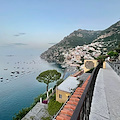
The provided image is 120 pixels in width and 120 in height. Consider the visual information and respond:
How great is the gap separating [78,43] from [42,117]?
10769cm

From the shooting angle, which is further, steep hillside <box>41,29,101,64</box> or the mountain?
steep hillside <box>41,29,101,64</box>

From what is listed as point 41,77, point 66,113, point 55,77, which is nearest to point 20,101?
point 41,77

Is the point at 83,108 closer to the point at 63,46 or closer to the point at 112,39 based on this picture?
the point at 112,39

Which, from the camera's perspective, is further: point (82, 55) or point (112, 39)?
point (112, 39)

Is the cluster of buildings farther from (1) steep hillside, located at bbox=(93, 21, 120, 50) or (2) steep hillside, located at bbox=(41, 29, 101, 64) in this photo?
(2) steep hillside, located at bbox=(41, 29, 101, 64)

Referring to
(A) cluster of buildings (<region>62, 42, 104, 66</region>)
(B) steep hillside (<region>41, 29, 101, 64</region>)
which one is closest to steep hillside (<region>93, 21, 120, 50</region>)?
(A) cluster of buildings (<region>62, 42, 104, 66</region>)

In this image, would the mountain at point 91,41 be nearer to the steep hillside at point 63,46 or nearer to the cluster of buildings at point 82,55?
the steep hillside at point 63,46

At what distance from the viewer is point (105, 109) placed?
185 centimetres

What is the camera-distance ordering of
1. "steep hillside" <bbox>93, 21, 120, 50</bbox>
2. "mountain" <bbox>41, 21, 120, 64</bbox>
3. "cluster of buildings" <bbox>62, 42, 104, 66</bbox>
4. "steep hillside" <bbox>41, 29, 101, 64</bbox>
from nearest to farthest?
"cluster of buildings" <bbox>62, 42, 104, 66</bbox> → "steep hillside" <bbox>93, 21, 120, 50</bbox> → "mountain" <bbox>41, 21, 120, 64</bbox> → "steep hillside" <bbox>41, 29, 101, 64</bbox>

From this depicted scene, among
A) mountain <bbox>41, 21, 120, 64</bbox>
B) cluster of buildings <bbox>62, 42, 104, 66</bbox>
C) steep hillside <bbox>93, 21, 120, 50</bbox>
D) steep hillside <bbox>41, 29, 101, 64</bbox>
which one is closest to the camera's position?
cluster of buildings <bbox>62, 42, 104, 66</bbox>

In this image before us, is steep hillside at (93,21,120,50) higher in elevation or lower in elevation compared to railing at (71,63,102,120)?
higher

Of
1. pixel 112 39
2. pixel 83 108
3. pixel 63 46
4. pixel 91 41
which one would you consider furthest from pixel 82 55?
pixel 83 108

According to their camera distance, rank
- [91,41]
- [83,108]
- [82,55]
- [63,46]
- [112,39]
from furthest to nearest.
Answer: [63,46], [91,41], [112,39], [82,55], [83,108]

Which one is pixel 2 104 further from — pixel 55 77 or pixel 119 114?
pixel 119 114
